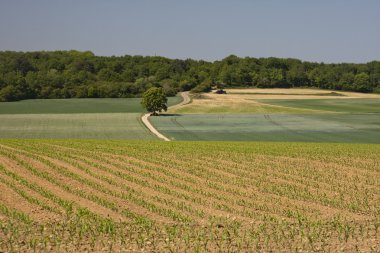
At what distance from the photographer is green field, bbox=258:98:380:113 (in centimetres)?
8506

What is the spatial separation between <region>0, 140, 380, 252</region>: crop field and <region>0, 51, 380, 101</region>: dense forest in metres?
66.7

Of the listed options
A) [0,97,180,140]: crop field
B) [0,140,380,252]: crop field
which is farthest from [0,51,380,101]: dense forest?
[0,140,380,252]: crop field

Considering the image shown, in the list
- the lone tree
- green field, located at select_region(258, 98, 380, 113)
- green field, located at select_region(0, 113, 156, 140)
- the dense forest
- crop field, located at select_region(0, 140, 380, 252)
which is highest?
the dense forest

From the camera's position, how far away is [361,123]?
63.8 meters

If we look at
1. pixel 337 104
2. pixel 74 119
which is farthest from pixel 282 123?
pixel 337 104

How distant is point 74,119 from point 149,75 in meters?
53.8

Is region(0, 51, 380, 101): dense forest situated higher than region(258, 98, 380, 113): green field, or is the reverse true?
region(0, 51, 380, 101): dense forest

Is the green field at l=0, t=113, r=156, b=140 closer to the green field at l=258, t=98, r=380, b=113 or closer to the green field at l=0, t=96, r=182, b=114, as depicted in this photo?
the green field at l=0, t=96, r=182, b=114

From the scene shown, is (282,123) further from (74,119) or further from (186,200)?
(186,200)

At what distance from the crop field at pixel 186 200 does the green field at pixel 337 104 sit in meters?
54.2

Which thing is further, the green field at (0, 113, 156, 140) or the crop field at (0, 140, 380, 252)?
the green field at (0, 113, 156, 140)

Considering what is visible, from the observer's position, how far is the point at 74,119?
67.6 meters

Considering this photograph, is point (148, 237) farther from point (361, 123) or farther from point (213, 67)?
point (213, 67)

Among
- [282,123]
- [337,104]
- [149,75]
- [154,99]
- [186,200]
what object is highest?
[149,75]
